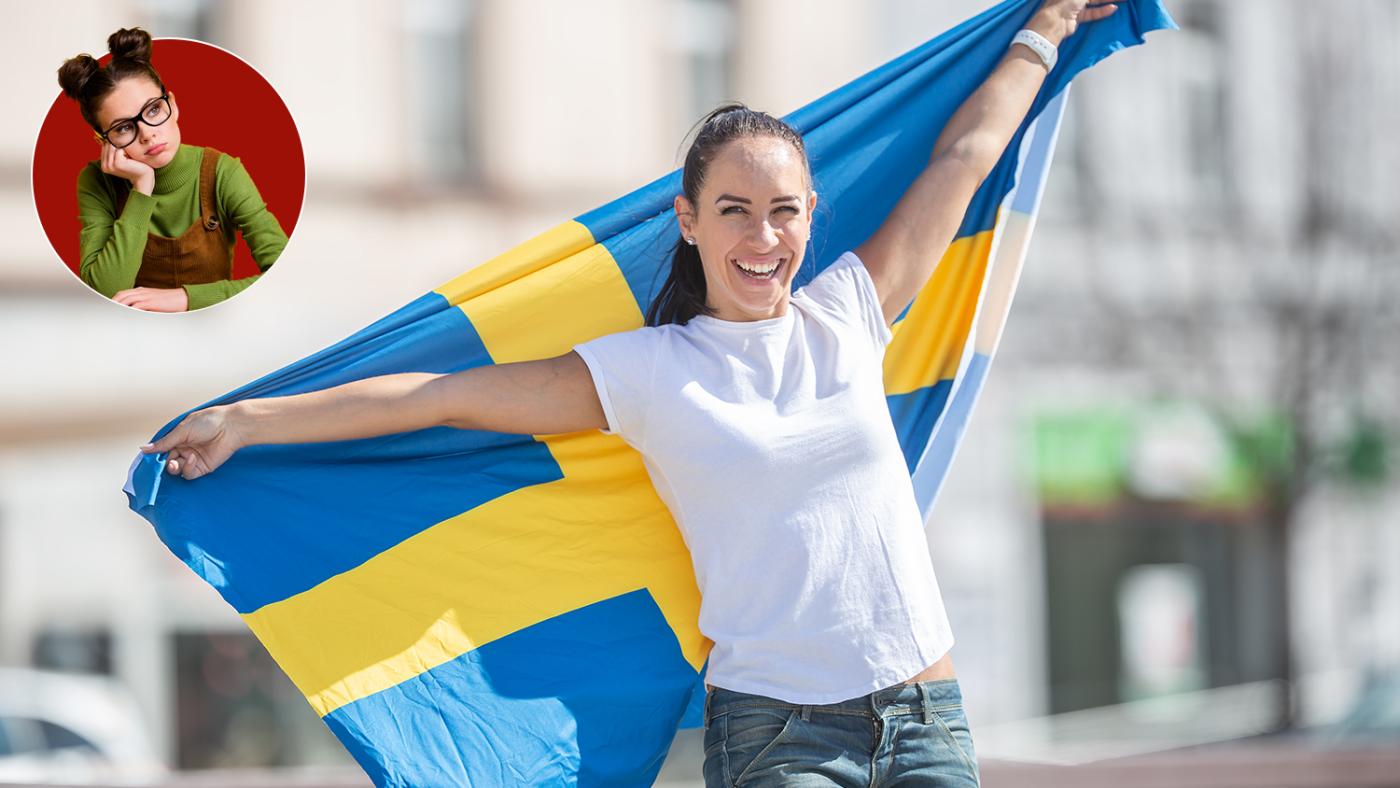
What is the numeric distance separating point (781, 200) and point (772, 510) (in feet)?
2.01

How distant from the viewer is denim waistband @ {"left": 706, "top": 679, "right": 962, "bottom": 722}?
3.31 metres

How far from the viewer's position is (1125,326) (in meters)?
13.2

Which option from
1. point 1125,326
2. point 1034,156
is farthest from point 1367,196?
point 1034,156

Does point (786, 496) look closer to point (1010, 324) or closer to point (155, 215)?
point (155, 215)

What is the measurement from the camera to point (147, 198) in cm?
404

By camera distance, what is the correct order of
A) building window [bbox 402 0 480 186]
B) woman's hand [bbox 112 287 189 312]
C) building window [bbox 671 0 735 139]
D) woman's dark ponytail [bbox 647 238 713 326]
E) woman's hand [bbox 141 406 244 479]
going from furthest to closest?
building window [bbox 671 0 735 139]
building window [bbox 402 0 480 186]
woman's hand [bbox 112 287 189 312]
woman's dark ponytail [bbox 647 238 713 326]
woman's hand [bbox 141 406 244 479]

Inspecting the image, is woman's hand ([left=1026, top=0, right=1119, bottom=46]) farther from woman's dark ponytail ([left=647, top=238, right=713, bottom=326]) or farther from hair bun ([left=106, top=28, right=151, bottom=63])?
hair bun ([left=106, top=28, right=151, bottom=63])

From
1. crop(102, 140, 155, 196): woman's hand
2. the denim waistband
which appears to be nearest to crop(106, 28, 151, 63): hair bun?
crop(102, 140, 155, 196): woman's hand

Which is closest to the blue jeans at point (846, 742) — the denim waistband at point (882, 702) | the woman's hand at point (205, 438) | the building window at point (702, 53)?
the denim waistband at point (882, 702)

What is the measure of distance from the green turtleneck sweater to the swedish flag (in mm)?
490

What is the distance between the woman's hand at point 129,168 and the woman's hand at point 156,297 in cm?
24

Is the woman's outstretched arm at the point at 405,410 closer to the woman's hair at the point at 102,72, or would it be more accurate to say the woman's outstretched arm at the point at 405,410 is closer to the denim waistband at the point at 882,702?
the denim waistband at the point at 882,702

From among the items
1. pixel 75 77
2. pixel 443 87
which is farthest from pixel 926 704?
pixel 443 87

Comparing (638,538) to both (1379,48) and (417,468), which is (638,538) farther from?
(1379,48)
